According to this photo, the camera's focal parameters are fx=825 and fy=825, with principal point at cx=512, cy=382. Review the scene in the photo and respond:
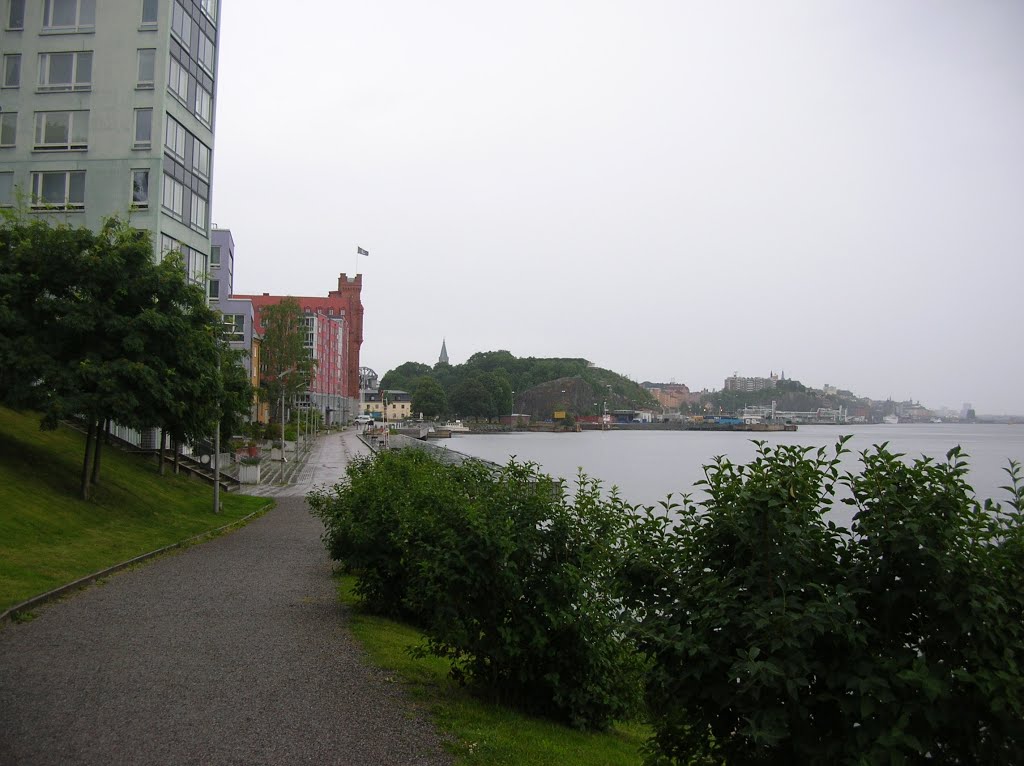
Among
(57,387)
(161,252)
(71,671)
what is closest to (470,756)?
(71,671)

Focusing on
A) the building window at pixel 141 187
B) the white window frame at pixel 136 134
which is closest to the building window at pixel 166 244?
the building window at pixel 141 187

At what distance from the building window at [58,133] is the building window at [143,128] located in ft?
8.08

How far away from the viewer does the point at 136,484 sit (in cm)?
2816

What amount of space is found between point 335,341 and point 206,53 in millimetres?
113982

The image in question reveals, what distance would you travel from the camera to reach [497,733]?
7.34 meters

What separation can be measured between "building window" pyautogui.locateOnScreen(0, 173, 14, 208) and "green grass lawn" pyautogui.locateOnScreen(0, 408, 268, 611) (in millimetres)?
10719

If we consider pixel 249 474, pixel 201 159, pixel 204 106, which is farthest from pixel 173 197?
pixel 249 474

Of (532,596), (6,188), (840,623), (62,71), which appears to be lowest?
(532,596)

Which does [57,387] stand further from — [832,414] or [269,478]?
[832,414]

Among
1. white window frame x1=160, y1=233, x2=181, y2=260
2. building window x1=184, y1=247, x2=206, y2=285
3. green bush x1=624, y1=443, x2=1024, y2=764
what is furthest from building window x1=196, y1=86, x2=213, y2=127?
green bush x1=624, y1=443, x2=1024, y2=764

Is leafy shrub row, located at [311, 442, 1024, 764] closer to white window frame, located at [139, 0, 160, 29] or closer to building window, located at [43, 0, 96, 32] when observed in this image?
white window frame, located at [139, 0, 160, 29]

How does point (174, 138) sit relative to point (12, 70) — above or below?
below

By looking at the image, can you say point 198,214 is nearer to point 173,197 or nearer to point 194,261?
point 194,261

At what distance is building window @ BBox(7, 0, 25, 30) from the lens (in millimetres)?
35469
